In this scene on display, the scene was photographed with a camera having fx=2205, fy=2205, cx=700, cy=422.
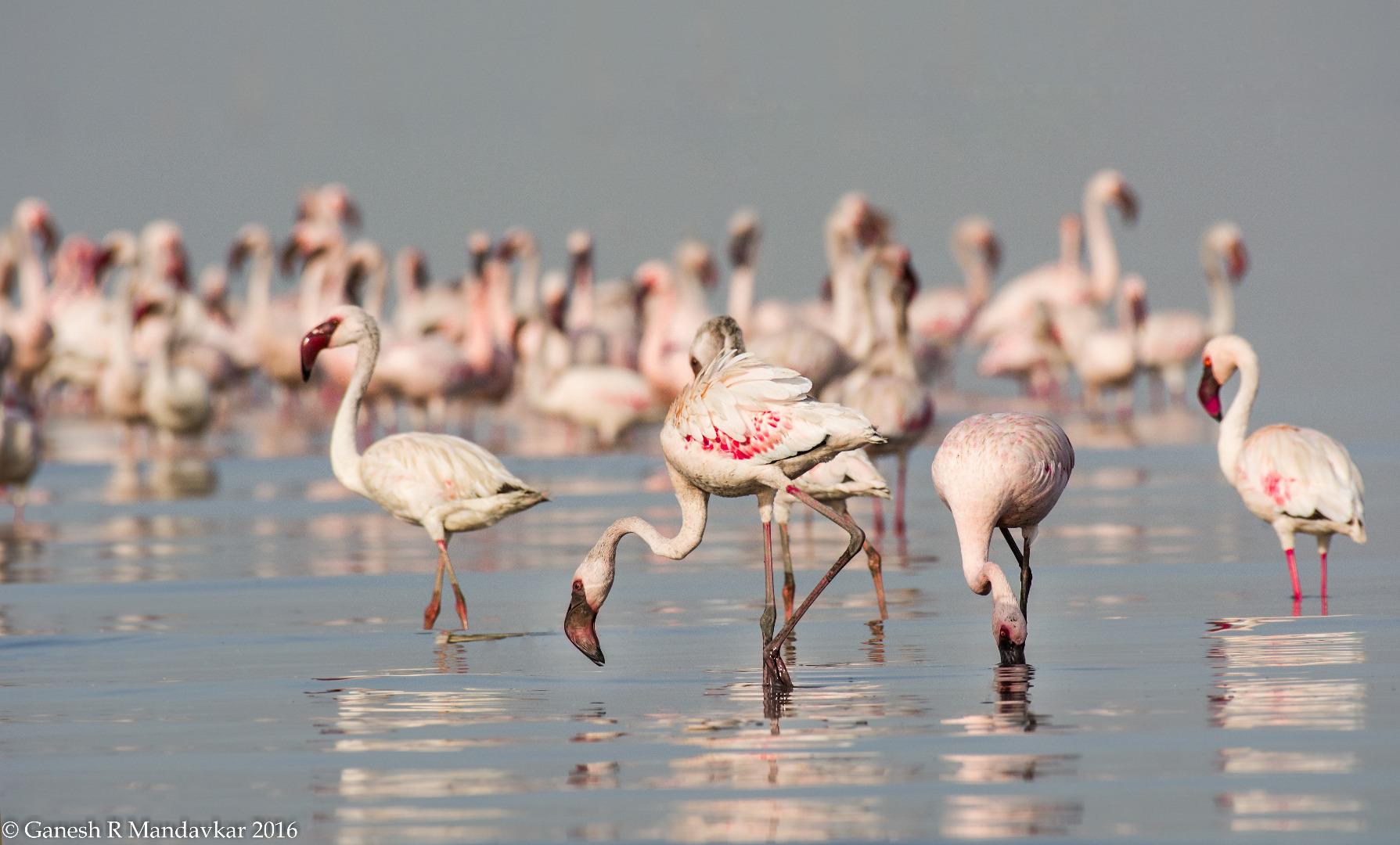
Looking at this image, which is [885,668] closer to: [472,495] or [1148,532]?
[472,495]

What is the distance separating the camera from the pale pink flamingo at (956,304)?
2847cm

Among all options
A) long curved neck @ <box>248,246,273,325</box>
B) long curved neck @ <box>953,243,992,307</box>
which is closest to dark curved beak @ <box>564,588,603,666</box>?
long curved neck @ <box>248,246,273,325</box>

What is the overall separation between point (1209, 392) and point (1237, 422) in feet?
1.05

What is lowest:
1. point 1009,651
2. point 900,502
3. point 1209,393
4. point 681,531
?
point 1009,651

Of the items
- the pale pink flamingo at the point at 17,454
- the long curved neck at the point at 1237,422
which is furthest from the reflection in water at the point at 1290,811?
the pale pink flamingo at the point at 17,454

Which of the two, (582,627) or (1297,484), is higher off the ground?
(1297,484)

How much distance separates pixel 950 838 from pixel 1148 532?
25.3 ft

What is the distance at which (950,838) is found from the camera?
518cm

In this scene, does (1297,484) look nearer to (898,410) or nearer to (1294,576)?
(1294,576)

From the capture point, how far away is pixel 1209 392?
10891mm

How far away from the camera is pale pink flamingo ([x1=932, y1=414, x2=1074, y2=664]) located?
8.64m

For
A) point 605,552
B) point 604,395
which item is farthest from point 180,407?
point 605,552

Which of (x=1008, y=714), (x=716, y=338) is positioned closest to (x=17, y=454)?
(x=716, y=338)

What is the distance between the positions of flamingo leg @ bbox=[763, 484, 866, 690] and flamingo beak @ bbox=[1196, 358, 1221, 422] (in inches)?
111
